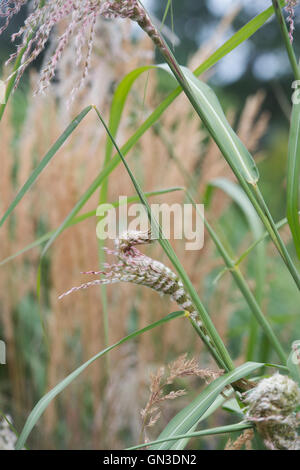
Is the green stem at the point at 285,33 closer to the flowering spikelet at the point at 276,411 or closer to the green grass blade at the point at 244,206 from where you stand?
the flowering spikelet at the point at 276,411

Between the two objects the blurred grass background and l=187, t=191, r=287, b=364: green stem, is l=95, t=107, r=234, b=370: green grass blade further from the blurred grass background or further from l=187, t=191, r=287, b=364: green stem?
the blurred grass background

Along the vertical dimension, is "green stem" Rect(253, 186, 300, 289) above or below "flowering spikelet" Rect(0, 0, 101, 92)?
below

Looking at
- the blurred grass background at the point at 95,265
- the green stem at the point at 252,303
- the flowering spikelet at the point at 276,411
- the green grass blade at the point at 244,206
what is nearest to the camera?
the flowering spikelet at the point at 276,411

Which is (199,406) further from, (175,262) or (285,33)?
(285,33)

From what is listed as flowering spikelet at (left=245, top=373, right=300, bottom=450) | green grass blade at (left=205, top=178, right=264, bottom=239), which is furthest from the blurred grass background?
flowering spikelet at (left=245, top=373, right=300, bottom=450)

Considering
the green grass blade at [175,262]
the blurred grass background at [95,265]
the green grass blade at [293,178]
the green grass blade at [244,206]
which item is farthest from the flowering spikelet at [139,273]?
the blurred grass background at [95,265]
